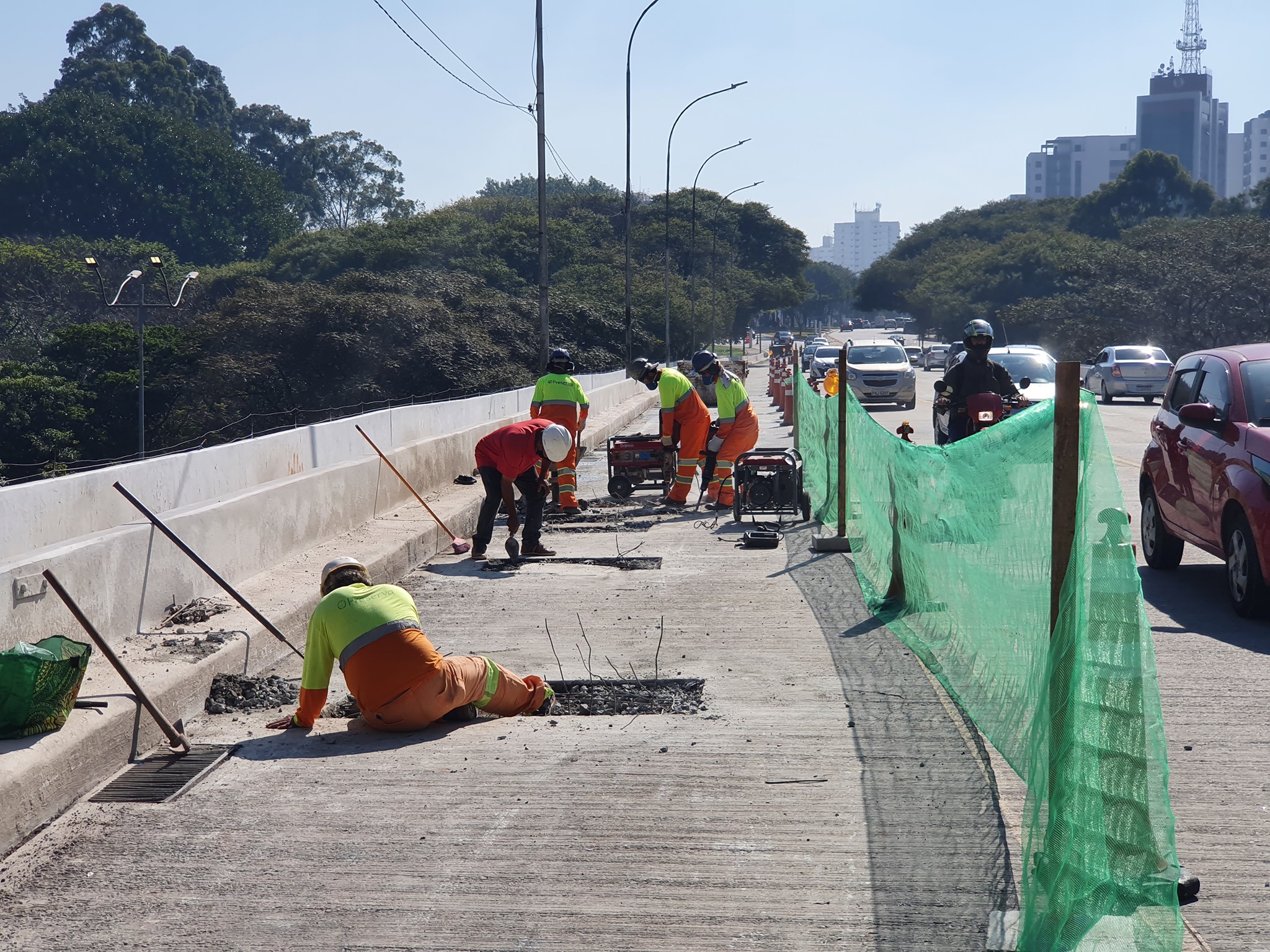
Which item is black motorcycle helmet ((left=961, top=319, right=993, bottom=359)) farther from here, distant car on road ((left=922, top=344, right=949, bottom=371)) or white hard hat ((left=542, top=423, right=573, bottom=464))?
distant car on road ((left=922, top=344, right=949, bottom=371))

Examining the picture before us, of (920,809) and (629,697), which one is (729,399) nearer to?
(629,697)

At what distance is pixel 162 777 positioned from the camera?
550 centimetres

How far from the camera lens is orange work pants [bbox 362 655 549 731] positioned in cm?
596

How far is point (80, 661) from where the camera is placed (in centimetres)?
543

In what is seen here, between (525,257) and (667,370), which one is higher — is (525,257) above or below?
above

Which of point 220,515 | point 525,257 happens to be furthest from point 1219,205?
point 220,515

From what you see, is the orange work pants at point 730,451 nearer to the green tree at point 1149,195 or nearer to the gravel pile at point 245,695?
the gravel pile at point 245,695

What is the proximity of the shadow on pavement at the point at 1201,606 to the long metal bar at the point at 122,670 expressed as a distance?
5123 millimetres

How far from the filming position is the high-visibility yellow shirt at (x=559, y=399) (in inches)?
535

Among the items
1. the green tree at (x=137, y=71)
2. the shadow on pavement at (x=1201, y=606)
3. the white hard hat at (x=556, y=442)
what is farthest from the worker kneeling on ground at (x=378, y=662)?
the green tree at (x=137, y=71)

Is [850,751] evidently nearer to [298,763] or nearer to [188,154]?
[298,763]

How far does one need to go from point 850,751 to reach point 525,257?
78.5m

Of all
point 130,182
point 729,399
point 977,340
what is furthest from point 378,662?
point 130,182

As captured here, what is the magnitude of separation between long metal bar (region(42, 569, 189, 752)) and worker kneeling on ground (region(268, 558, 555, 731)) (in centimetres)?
52
